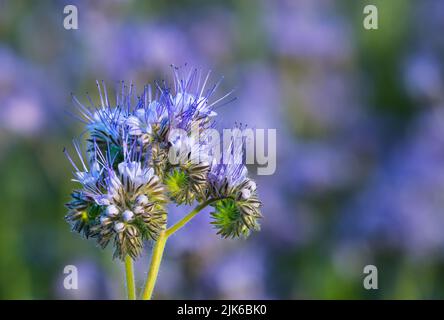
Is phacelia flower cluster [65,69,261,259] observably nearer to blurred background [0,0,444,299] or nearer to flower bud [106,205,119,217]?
flower bud [106,205,119,217]

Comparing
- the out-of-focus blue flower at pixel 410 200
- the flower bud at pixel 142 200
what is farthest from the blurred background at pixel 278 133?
the flower bud at pixel 142 200

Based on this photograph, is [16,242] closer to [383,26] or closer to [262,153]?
[262,153]

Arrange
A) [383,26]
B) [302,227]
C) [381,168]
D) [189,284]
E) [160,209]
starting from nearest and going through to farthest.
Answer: [160,209]
[189,284]
[302,227]
[381,168]
[383,26]

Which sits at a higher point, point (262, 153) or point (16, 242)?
point (262, 153)

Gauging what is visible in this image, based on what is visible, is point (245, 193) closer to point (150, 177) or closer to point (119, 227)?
point (150, 177)

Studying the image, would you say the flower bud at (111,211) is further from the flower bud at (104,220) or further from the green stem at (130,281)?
the green stem at (130,281)

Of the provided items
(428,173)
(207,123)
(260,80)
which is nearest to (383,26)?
(260,80)

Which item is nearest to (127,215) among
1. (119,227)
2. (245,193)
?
(119,227)
